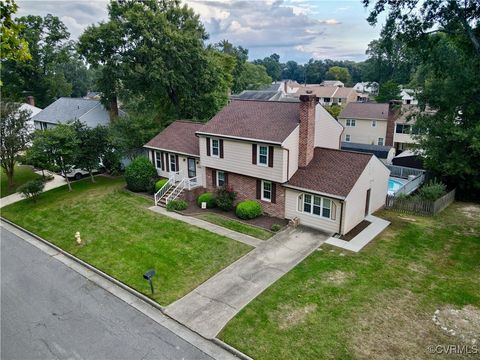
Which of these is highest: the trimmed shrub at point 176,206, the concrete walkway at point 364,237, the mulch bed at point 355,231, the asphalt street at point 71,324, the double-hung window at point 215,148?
the double-hung window at point 215,148

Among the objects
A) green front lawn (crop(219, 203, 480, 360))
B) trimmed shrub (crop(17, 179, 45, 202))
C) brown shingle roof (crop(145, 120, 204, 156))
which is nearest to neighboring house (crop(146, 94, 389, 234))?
brown shingle roof (crop(145, 120, 204, 156))

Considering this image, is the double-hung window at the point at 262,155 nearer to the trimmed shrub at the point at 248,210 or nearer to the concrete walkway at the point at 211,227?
the trimmed shrub at the point at 248,210

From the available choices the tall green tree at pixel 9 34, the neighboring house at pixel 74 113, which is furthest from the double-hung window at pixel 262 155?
the neighboring house at pixel 74 113

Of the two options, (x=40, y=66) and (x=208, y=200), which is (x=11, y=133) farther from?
(x=40, y=66)

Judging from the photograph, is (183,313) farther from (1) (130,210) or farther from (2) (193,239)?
(1) (130,210)

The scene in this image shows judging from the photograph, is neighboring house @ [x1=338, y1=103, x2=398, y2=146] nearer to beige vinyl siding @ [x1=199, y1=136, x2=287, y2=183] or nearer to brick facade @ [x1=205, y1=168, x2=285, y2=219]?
brick facade @ [x1=205, y1=168, x2=285, y2=219]

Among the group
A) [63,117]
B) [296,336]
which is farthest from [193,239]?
[63,117]
